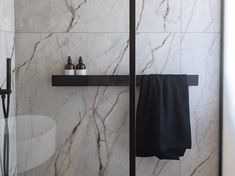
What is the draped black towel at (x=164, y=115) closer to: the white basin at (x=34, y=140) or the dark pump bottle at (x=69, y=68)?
the dark pump bottle at (x=69, y=68)

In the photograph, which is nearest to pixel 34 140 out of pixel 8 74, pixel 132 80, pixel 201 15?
pixel 8 74

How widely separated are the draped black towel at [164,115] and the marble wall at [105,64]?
9 centimetres

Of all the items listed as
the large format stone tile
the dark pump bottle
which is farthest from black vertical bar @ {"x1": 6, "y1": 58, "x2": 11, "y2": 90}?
the large format stone tile

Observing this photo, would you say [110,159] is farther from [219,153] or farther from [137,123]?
[219,153]

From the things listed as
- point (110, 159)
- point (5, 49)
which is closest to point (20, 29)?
point (5, 49)

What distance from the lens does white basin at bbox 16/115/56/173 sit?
1.93 meters

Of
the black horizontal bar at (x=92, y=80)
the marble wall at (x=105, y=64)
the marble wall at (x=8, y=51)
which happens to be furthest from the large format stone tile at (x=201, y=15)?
the marble wall at (x=8, y=51)

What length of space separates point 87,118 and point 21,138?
17.3 inches

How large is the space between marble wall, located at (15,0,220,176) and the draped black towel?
9cm

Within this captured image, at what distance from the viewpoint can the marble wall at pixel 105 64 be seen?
1.96 meters

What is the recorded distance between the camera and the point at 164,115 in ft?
6.53

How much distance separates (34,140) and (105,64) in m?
0.68

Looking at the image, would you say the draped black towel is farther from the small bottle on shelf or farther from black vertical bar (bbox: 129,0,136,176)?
the small bottle on shelf

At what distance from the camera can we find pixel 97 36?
78.0 inches
